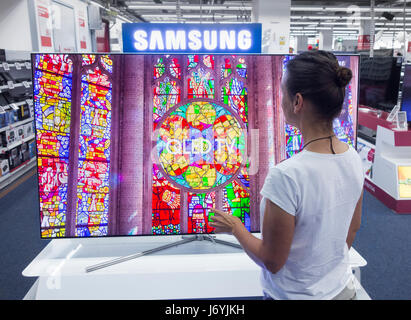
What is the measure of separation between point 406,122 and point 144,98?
3.97m

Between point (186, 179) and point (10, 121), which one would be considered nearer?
point (186, 179)

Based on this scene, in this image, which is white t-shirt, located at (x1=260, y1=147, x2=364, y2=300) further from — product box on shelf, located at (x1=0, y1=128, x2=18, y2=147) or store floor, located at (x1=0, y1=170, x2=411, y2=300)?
product box on shelf, located at (x1=0, y1=128, x2=18, y2=147)

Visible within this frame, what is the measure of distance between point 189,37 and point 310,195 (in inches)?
72.5

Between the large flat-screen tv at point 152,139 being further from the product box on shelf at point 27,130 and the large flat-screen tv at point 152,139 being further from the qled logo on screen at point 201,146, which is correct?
the product box on shelf at point 27,130

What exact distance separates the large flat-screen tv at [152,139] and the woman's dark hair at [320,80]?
0.86 metres

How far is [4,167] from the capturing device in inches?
212

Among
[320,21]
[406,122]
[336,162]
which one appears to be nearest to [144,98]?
[336,162]

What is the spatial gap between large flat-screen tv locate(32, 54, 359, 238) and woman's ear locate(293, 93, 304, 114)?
84 centimetres

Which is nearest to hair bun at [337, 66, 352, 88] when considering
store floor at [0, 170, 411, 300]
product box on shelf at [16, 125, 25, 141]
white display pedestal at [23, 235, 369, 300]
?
white display pedestal at [23, 235, 369, 300]

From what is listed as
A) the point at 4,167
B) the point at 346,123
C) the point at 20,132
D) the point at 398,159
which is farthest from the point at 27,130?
the point at 398,159

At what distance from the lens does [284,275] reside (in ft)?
3.78

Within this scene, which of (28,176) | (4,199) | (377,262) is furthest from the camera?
(28,176)

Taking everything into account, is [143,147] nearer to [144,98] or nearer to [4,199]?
[144,98]

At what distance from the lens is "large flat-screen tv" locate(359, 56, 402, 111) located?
5.15 m
